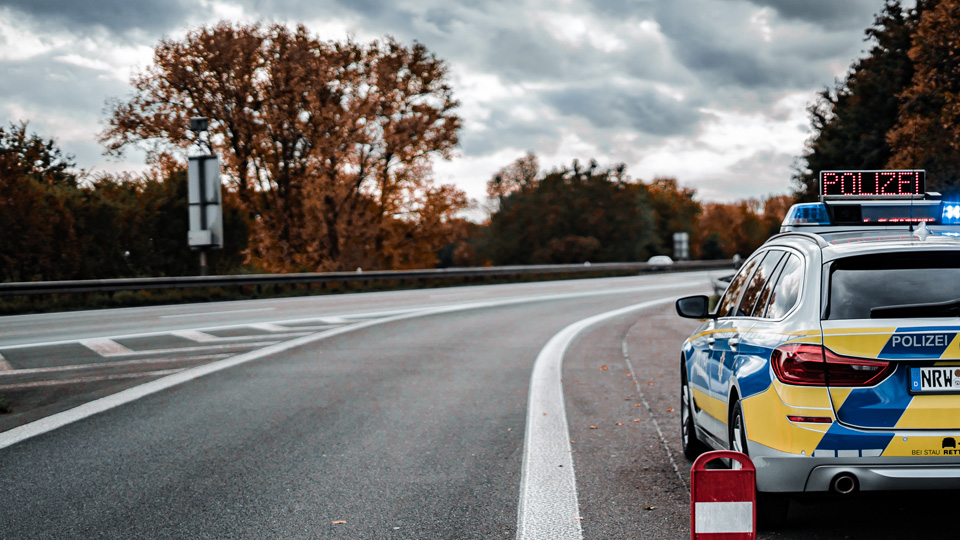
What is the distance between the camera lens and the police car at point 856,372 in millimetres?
4051

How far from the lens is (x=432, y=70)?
4469 cm

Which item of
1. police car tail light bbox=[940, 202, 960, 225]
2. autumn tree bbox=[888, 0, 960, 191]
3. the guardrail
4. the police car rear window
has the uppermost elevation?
autumn tree bbox=[888, 0, 960, 191]

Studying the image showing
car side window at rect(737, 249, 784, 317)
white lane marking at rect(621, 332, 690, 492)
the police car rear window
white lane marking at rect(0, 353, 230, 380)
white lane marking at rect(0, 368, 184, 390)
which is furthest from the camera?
white lane marking at rect(0, 353, 230, 380)

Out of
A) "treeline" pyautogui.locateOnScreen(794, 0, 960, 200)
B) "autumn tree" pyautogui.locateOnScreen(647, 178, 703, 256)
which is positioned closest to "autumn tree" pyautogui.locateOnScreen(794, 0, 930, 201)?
"treeline" pyautogui.locateOnScreen(794, 0, 960, 200)

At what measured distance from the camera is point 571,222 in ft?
269

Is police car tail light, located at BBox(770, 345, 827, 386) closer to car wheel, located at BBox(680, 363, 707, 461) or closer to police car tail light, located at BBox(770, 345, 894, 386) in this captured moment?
police car tail light, located at BBox(770, 345, 894, 386)

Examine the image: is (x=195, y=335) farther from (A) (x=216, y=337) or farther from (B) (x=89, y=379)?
(B) (x=89, y=379)

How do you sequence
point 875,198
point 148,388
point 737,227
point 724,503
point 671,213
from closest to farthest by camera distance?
1. point 724,503
2. point 875,198
3. point 148,388
4. point 671,213
5. point 737,227

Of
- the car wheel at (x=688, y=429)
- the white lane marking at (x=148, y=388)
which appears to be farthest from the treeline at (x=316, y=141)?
the car wheel at (x=688, y=429)

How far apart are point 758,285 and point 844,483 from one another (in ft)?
5.02

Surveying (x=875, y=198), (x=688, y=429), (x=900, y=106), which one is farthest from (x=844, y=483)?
(x=900, y=106)

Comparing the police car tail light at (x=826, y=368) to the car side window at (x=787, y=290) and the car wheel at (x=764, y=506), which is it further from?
the car wheel at (x=764, y=506)

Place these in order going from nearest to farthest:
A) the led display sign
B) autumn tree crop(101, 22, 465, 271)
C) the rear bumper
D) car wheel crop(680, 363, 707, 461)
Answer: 1. the rear bumper
2. car wheel crop(680, 363, 707, 461)
3. the led display sign
4. autumn tree crop(101, 22, 465, 271)

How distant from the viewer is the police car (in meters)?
4.05
